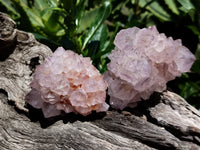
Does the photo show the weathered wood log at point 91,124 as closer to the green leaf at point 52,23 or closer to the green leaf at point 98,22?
the green leaf at point 98,22

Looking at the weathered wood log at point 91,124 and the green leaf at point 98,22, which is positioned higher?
the green leaf at point 98,22

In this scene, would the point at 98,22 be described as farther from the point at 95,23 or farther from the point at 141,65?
the point at 141,65

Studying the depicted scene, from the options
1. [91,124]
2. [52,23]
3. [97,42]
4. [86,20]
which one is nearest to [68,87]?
[91,124]

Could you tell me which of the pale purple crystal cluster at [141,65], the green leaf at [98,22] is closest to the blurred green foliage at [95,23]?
the green leaf at [98,22]

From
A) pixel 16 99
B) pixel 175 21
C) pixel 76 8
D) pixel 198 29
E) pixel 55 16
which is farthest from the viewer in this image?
pixel 175 21

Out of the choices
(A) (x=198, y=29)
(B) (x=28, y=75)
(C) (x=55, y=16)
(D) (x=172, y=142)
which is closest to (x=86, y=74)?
(B) (x=28, y=75)

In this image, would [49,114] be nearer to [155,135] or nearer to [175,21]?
[155,135]

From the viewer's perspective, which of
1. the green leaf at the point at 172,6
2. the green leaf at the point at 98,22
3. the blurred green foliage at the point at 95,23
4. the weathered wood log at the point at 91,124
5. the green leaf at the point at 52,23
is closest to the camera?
the weathered wood log at the point at 91,124

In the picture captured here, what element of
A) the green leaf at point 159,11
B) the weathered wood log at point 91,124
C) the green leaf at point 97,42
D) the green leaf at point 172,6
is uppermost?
the green leaf at point 172,6
